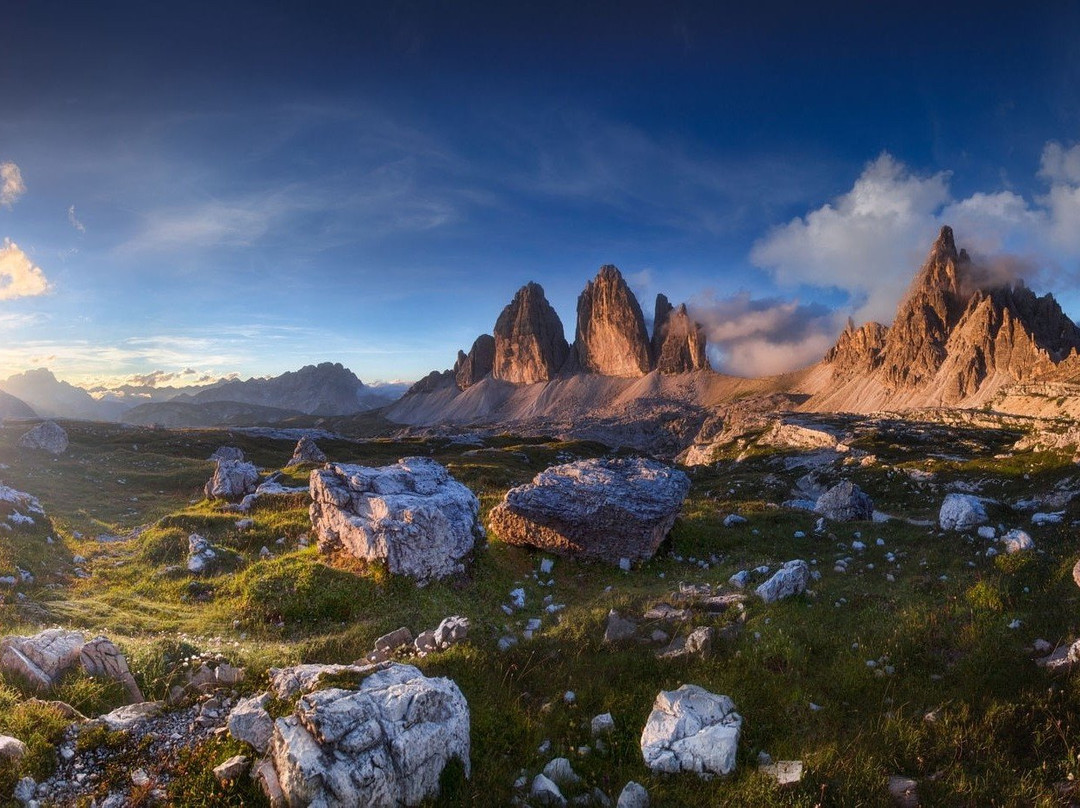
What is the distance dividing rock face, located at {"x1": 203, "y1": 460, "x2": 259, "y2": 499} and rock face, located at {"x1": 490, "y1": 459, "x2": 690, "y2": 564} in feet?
61.7

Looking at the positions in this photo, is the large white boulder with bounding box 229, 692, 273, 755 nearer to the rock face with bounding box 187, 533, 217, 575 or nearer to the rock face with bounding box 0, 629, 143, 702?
the rock face with bounding box 0, 629, 143, 702

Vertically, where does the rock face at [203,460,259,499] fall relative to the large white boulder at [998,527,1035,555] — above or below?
below

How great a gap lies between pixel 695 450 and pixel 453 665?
14588 cm

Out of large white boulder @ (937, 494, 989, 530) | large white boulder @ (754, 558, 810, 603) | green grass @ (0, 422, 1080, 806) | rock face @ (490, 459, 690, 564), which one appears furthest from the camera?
large white boulder @ (937, 494, 989, 530)

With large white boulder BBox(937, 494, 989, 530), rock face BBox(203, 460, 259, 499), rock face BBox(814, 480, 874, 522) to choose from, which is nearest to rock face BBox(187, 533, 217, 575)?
rock face BBox(203, 460, 259, 499)

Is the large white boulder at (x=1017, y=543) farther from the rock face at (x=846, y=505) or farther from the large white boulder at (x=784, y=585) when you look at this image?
the rock face at (x=846, y=505)

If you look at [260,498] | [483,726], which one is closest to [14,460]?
[260,498]

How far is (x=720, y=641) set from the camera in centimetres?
1170

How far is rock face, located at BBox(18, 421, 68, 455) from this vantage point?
54.2 meters

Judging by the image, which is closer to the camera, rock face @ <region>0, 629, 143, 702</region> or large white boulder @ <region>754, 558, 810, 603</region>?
rock face @ <region>0, 629, 143, 702</region>

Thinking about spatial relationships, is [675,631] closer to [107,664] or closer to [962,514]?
[107,664]

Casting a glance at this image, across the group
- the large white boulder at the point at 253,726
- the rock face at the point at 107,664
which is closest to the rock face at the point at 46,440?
the rock face at the point at 107,664

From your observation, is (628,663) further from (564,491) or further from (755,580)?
(564,491)

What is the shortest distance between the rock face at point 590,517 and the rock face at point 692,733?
11389mm
